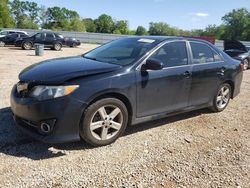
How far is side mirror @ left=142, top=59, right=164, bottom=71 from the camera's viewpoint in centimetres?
442

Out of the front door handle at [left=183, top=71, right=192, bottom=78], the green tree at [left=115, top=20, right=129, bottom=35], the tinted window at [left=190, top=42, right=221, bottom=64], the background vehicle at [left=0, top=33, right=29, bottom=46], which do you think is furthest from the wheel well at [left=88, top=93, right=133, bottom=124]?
the green tree at [left=115, top=20, right=129, bottom=35]

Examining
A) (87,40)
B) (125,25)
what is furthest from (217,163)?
(125,25)

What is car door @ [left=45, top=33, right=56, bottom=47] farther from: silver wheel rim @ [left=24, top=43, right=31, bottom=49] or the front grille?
the front grille

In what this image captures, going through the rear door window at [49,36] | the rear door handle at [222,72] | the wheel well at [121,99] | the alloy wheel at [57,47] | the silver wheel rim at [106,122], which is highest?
the rear door handle at [222,72]

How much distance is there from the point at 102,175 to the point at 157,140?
1.34 meters

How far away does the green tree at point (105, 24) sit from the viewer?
97188 mm

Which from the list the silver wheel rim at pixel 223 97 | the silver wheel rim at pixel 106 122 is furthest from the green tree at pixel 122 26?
the silver wheel rim at pixel 106 122

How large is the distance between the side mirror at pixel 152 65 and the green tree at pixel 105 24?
94088 mm

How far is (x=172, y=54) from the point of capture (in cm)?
505

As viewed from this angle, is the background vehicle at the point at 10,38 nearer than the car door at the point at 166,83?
No

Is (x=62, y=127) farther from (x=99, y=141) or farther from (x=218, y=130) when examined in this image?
(x=218, y=130)

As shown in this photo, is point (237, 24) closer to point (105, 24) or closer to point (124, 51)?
point (105, 24)

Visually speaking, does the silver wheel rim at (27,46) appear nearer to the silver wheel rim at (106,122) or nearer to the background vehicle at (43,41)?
the background vehicle at (43,41)

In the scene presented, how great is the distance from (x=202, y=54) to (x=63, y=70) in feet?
8.87
